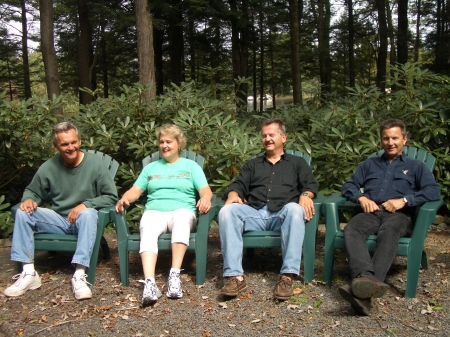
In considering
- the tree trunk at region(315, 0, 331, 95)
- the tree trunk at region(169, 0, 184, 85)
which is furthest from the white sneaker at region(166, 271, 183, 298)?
the tree trunk at region(315, 0, 331, 95)

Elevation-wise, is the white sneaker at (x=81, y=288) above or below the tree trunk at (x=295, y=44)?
below

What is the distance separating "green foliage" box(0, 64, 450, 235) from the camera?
16.0 feet

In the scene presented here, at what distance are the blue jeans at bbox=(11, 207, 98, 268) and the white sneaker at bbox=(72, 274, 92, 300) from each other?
11cm

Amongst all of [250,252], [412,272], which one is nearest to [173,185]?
[250,252]

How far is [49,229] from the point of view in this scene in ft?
12.6

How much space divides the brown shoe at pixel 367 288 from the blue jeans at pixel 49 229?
6.23 ft

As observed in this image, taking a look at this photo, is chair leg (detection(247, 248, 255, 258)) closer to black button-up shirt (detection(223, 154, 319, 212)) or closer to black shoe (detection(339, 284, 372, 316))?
black button-up shirt (detection(223, 154, 319, 212))

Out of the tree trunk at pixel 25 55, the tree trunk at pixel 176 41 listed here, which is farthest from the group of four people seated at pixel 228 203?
the tree trunk at pixel 25 55

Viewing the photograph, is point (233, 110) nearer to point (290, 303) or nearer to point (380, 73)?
point (290, 303)

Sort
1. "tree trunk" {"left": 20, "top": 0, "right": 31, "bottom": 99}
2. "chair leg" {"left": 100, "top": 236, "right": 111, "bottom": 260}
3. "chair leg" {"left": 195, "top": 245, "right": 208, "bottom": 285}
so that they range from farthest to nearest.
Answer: "tree trunk" {"left": 20, "top": 0, "right": 31, "bottom": 99} < "chair leg" {"left": 100, "top": 236, "right": 111, "bottom": 260} < "chair leg" {"left": 195, "top": 245, "right": 208, "bottom": 285}

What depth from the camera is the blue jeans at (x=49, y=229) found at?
3.64 m

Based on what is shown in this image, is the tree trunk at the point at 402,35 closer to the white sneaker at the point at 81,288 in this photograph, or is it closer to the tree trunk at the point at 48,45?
the tree trunk at the point at 48,45

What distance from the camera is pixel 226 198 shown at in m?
3.89

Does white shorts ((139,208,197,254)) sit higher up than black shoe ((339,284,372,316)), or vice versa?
white shorts ((139,208,197,254))
